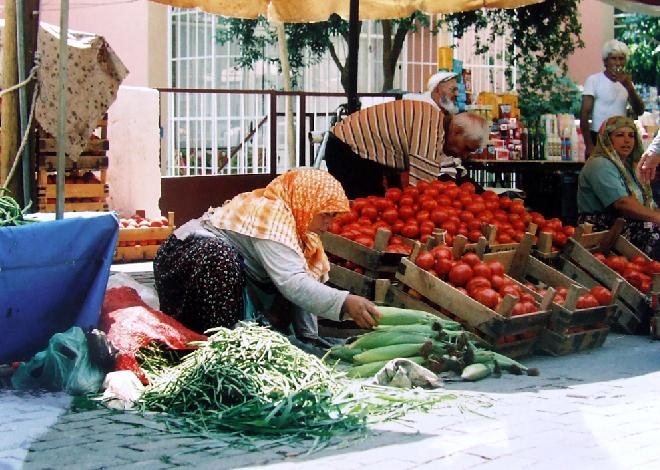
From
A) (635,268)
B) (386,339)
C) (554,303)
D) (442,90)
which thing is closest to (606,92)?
(442,90)

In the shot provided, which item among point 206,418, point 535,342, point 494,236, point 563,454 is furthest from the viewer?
point 494,236

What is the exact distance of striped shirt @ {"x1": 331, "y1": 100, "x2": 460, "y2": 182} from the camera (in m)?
9.02

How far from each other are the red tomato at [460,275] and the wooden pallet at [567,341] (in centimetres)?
59

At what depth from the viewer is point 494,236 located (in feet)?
25.2

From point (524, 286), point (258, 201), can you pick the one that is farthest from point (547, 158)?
point (258, 201)

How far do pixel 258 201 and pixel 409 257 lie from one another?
1181 mm

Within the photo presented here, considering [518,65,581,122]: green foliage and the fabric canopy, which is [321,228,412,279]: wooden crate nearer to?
the fabric canopy

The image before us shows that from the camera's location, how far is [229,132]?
53.6 feet

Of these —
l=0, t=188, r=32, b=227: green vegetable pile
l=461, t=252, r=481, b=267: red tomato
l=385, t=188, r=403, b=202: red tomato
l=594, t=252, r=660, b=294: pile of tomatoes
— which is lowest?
l=594, t=252, r=660, b=294: pile of tomatoes

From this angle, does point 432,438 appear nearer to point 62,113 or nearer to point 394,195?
point 62,113

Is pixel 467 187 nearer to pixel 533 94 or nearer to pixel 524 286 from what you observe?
pixel 524 286

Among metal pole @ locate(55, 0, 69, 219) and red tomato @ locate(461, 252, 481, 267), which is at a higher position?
metal pole @ locate(55, 0, 69, 219)

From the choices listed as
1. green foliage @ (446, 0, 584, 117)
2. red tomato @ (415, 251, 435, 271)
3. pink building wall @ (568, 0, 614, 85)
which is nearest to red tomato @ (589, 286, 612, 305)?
red tomato @ (415, 251, 435, 271)

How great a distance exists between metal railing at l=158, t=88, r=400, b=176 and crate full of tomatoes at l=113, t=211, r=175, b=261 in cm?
286
